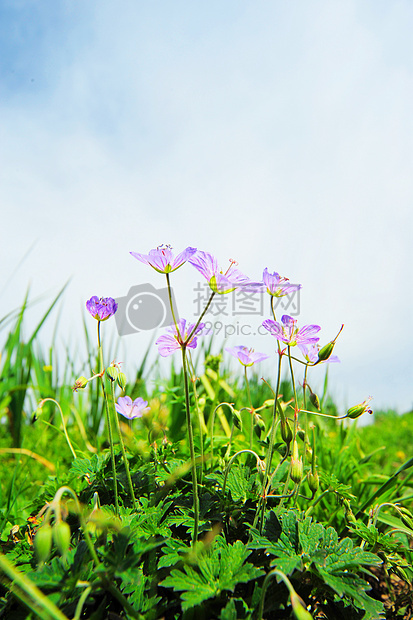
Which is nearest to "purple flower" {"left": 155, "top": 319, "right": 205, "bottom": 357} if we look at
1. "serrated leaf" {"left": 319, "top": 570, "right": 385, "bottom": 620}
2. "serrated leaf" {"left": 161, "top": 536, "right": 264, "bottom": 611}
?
"serrated leaf" {"left": 161, "top": 536, "right": 264, "bottom": 611}

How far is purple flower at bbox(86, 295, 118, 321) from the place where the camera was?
1.36 m

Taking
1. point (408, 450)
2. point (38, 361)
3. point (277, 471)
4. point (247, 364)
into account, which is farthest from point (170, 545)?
point (408, 450)

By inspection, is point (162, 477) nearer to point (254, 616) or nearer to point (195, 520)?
point (195, 520)

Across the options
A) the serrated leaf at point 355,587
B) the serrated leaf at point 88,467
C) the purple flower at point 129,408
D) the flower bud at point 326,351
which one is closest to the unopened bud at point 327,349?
the flower bud at point 326,351

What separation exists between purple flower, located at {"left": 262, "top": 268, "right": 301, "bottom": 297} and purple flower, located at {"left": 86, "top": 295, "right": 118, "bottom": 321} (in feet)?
1.60

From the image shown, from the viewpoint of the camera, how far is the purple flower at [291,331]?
1.30 meters

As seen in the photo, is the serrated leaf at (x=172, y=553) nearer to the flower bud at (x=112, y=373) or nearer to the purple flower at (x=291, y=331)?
the flower bud at (x=112, y=373)

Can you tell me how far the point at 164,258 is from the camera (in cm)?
116

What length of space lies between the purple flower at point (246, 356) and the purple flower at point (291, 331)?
0.30 m

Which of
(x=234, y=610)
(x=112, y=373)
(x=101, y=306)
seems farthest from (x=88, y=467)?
(x=234, y=610)

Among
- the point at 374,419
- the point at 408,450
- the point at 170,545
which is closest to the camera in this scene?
the point at 170,545

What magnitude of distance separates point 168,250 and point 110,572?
83cm

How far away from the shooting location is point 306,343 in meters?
1.37

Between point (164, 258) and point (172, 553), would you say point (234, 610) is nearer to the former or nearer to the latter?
point (172, 553)
